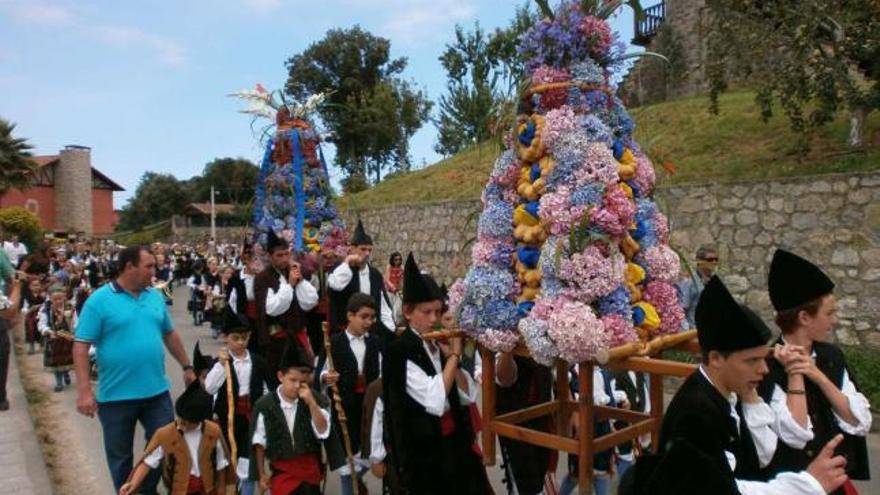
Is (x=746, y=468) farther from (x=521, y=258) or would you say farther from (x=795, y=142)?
(x=795, y=142)

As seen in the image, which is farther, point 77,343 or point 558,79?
point 77,343

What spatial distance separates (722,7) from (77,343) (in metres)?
11.9

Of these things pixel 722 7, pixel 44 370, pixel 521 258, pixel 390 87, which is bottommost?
pixel 44 370

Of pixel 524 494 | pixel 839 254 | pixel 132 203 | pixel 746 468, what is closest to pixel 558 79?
pixel 746 468

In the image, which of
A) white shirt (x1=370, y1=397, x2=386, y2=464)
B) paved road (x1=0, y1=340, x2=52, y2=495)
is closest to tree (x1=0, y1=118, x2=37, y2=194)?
paved road (x1=0, y1=340, x2=52, y2=495)

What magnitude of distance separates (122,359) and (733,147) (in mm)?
12217

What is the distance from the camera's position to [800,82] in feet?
37.6

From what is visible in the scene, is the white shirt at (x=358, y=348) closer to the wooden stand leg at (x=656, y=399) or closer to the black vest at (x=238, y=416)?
the black vest at (x=238, y=416)

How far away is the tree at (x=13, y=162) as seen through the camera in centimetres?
4375

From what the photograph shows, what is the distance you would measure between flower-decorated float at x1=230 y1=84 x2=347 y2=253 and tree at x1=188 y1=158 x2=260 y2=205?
55.5 m

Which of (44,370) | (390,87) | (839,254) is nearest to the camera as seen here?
(839,254)

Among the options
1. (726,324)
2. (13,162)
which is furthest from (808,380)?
(13,162)

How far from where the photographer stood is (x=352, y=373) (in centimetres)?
602

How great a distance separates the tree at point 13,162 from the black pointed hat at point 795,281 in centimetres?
4814
